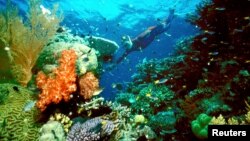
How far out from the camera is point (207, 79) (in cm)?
937

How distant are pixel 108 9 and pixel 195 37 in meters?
21.2

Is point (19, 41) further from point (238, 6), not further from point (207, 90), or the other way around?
point (238, 6)

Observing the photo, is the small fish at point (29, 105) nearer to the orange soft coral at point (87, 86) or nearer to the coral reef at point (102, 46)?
the orange soft coral at point (87, 86)

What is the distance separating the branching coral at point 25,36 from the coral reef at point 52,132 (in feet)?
10.7

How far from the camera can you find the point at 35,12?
9305 mm

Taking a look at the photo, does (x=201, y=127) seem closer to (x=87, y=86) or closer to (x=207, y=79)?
(x=87, y=86)

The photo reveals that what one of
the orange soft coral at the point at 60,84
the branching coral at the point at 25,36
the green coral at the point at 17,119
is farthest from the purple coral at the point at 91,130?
the branching coral at the point at 25,36

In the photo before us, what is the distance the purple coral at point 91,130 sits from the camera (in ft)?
18.1

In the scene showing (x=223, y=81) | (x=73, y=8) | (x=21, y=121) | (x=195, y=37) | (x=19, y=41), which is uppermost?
(x=73, y=8)

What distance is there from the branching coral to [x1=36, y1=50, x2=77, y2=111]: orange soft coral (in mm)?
2405

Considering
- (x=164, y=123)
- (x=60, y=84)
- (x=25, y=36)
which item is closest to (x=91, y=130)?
(x=60, y=84)

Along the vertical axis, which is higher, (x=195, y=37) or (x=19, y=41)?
(x=195, y=37)

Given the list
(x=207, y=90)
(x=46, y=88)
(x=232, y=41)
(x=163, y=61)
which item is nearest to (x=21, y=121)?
(x=46, y=88)

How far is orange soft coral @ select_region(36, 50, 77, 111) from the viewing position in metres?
6.12
